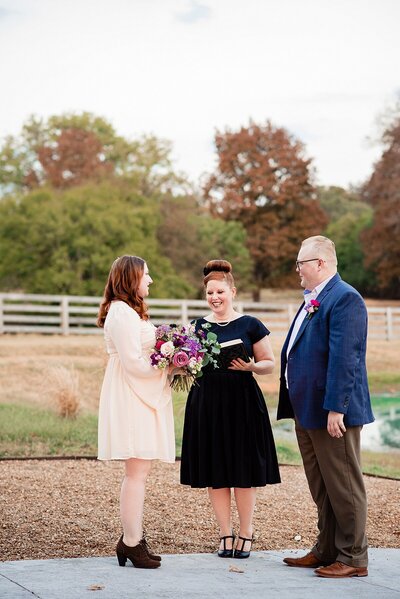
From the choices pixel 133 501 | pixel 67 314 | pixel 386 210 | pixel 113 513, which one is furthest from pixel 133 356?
pixel 386 210

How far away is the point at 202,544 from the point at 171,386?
158 cm

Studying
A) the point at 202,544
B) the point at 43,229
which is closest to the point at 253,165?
the point at 43,229

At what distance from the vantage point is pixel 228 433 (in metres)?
5.85

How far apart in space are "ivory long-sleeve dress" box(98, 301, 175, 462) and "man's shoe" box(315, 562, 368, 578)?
3.35ft

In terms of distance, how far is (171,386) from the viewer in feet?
18.8

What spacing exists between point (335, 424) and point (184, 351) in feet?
3.00

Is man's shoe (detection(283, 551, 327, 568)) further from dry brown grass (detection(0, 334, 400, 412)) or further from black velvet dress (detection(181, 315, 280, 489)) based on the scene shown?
dry brown grass (detection(0, 334, 400, 412))

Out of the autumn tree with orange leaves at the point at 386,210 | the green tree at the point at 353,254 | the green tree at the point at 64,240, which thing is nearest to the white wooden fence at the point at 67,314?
the green tree at the point at 64,240

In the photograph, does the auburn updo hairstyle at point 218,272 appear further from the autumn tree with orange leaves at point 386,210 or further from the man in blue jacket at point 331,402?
the autumn tree with orange leaves at point 386,210

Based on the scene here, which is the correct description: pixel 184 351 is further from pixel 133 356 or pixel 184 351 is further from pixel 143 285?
→ pixel 143 285

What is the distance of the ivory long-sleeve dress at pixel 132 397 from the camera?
543cm

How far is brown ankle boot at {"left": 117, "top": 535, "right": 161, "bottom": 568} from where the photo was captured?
541 cm

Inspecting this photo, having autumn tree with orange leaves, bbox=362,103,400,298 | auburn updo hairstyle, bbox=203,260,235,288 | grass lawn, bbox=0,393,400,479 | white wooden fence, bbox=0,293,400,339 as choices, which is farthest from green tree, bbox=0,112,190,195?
auburn updo hairstyle, bbox=203,260,235,288

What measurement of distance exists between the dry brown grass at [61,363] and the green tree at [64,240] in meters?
4.57
